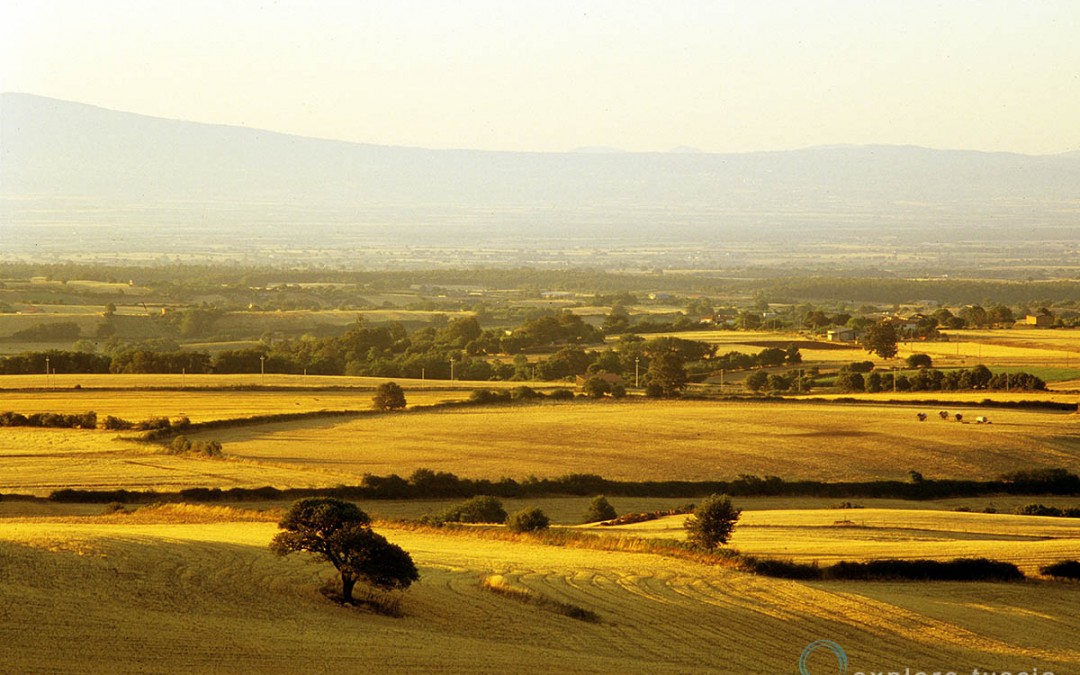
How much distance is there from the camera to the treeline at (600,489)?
24.7 m

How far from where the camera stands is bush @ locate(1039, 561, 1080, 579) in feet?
57.0

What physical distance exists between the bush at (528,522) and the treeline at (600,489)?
461 cm

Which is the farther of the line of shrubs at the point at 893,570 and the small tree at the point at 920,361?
the small tree at the point at 920,361

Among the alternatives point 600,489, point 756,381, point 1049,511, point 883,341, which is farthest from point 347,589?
point 883,341

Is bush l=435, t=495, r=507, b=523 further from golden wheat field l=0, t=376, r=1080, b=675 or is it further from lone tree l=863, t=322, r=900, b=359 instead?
lone tree l=863, t=322, r=900, b=359

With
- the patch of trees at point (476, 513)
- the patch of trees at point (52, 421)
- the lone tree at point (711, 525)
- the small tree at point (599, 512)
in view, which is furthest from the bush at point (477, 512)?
the patch of trees at point (52, 421)

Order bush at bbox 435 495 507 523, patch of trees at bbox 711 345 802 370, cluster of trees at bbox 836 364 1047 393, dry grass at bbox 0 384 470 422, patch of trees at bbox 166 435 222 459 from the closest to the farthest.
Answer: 1. bush at bbox 435 495 507 523
2. patch of trees at bbox 166 435 222 459
3. dry grass at bbox 0 384 470 422
4. cluster of trees at bbox 836 364 1047 393
5. patch of trees at bbox 711 345 802 370

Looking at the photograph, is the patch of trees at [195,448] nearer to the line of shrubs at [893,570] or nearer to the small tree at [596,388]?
the line of shrubs at [893,570]

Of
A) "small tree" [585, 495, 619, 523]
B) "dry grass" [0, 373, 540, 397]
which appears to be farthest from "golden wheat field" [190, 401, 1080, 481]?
"dry grass" [0, 373, 540, 397]

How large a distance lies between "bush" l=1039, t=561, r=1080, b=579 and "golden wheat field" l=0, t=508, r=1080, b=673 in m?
0.32

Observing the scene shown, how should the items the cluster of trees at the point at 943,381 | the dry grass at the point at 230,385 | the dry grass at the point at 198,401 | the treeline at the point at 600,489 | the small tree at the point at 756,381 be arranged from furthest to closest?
the small tree at the point at 756,381 < the cluster of trees at the point at 943,381 < the dry grass at the point at 230,385 < the dry grass at the point at 198,401 < the treeline at the point at 600,489

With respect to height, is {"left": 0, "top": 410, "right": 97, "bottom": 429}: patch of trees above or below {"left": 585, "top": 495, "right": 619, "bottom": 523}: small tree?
below

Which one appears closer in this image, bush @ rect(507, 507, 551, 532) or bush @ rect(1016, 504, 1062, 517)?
bush @ rect(507, 507, 551, 532)

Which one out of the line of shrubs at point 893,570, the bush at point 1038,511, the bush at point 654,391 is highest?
the line of shrubs at point 893,570
